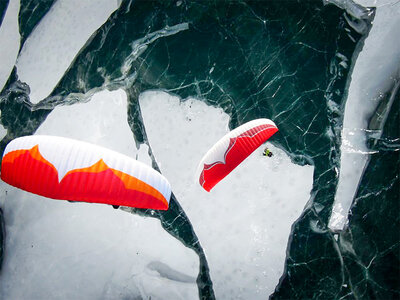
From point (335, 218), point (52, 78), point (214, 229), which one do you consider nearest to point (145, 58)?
point (52, 78)

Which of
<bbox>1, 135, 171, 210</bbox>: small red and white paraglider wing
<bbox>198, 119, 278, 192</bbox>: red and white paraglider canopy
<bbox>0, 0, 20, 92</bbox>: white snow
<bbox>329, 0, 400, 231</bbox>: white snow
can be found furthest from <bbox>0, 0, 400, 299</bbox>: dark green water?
<bbox>1, 135, 171, 210</bbox>: small red and white paraglider wing

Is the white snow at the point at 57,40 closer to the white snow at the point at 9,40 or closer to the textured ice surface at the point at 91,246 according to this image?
the white snow at the point at 9,40

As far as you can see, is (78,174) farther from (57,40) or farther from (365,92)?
(365,92)

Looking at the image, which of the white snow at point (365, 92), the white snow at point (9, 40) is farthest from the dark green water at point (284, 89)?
the white snow at point (9, 40)

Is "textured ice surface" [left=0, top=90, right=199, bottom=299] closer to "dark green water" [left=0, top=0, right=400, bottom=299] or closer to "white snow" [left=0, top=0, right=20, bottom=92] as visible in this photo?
"dark green water" [left=0, top=0, right=400, bottom=299]

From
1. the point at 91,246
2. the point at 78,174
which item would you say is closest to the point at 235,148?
the point at 78,174
